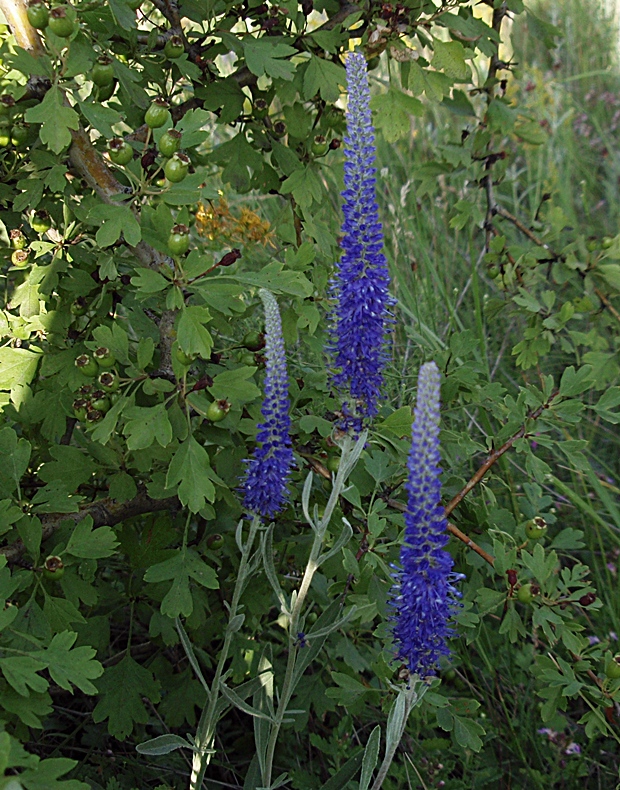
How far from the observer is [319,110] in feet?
6.83

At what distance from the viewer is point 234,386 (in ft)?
4.95

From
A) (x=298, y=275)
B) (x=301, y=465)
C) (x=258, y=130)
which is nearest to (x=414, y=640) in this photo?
(x=301, y=465)

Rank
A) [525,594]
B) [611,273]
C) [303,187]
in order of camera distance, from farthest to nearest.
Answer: [611,273], [303,187], [525,594]

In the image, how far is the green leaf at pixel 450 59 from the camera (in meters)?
1.92

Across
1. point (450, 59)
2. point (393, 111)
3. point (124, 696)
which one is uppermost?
point (450, 59)

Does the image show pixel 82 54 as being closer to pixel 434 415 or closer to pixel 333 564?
pixel 434 415

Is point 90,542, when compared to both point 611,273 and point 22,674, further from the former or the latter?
point 611,273

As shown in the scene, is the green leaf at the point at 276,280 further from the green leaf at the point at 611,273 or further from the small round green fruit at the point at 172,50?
the green leaf at the point at 611,273

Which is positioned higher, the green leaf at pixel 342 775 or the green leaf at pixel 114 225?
the green leaf at pixel 114 225

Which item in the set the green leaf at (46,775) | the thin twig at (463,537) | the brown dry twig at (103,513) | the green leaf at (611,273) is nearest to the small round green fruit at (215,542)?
the brown dry twig at (103,513)

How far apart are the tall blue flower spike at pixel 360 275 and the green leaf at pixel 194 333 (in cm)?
24

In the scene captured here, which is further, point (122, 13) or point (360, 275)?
point (122, 13)

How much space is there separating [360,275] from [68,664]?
79cm

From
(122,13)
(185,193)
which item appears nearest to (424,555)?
(185,193)
